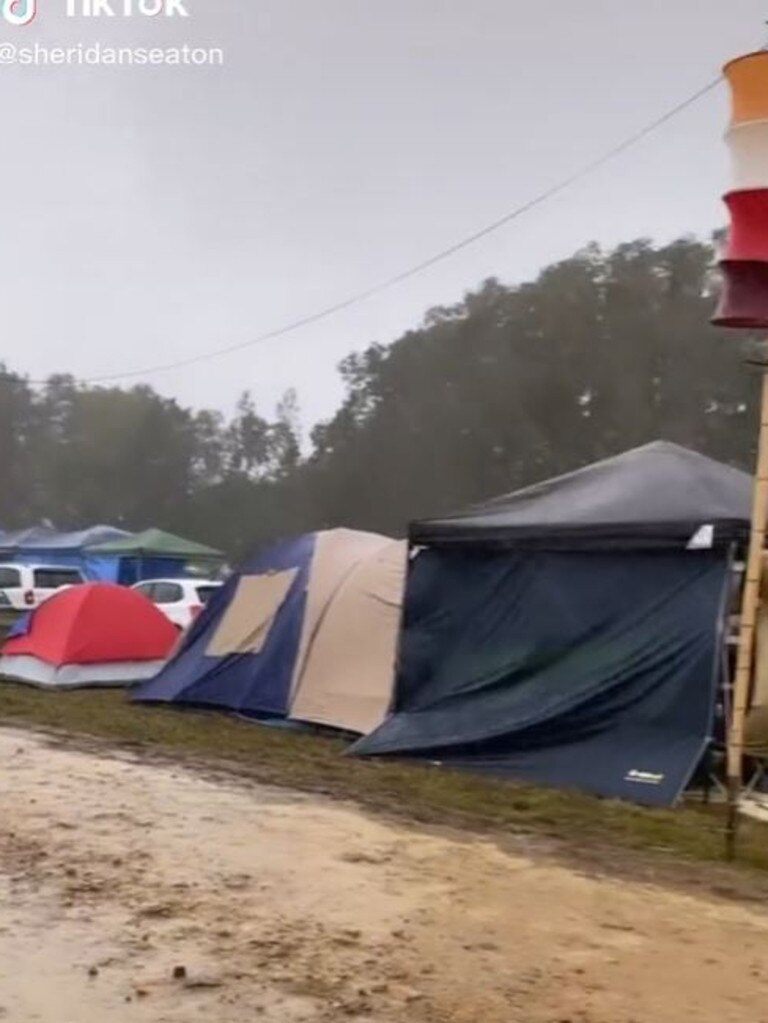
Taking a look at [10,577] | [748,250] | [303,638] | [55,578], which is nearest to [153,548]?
[55,578]

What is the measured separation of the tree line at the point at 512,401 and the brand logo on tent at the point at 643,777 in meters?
21.1

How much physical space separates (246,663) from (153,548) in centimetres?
2028

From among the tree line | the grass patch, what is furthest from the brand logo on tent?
the tree line

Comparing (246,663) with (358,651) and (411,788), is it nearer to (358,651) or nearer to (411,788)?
(358,651)

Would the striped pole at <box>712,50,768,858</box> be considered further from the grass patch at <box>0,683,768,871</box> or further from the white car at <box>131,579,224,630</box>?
the white car at <box>131,579,224,630</box>

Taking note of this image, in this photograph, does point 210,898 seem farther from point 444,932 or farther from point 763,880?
point 763,880

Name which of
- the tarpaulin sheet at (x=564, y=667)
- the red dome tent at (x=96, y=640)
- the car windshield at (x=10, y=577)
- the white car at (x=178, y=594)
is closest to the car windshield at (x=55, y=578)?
the car windshield at (x=10, y=577)

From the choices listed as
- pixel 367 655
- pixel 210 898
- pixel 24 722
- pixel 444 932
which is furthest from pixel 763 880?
pixel 24 722

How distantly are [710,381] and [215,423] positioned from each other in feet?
103

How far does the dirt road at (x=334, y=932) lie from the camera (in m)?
4.97

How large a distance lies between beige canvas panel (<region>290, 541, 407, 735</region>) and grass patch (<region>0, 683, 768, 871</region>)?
12.8 inches

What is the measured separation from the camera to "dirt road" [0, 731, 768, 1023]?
4.97m

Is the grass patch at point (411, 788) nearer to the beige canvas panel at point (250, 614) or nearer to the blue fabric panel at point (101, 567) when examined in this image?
the beige canvas panel at point (250, 614)

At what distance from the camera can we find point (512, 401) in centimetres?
4053
